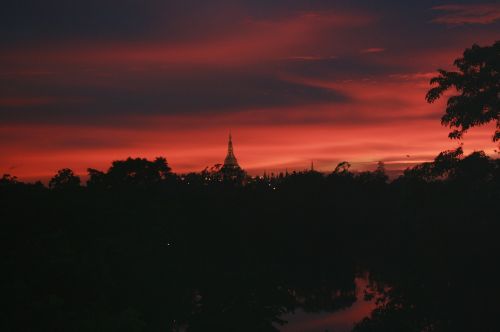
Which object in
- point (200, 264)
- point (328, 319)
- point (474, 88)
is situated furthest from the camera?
point (328, 319)

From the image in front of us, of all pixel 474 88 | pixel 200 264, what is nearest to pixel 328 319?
pixel 200 264

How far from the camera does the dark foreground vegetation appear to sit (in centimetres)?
2102

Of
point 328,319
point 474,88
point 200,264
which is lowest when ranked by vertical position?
point 328,319

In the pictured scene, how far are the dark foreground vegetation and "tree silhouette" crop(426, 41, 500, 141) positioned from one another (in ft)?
5.05

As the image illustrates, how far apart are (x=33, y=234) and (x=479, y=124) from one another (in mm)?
18056

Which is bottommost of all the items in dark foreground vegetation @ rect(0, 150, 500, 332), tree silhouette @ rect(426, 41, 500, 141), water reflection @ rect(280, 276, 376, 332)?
water reflection @ rect(280, 276, 376, 332)

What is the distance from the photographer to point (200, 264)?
139ft

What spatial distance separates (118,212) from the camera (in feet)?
113

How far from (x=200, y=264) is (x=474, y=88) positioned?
794 inches

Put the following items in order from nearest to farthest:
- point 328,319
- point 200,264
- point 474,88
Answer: point 474,88 < point 200,264 < point 328,319

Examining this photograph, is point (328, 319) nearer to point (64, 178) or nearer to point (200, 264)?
point (200, 264)

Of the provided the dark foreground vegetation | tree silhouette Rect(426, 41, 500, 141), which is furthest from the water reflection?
tree silhouette Rect(426, 41, 500, 141)

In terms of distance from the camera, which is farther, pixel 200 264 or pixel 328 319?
pixel 328 319

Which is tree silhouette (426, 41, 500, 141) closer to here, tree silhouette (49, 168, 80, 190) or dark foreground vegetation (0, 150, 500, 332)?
dark foreground vegetation (0, 150, 500, 332)
